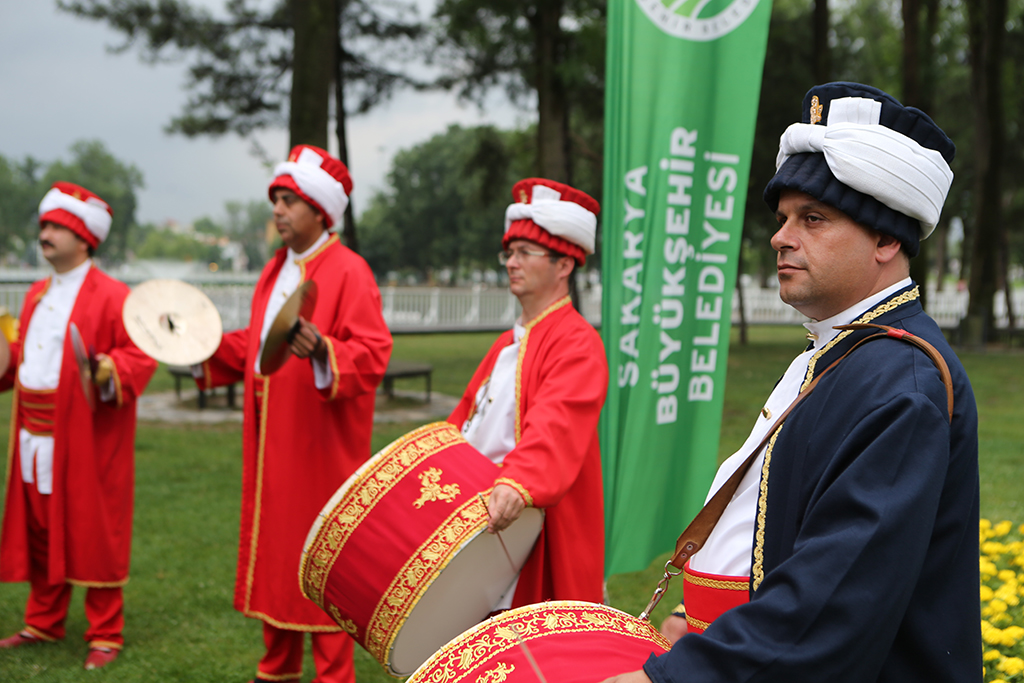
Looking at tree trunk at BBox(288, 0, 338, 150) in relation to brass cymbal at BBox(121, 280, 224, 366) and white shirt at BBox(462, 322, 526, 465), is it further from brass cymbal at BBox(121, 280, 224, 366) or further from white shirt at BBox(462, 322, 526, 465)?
white shirt at BBox(462, 322, 526, 465)

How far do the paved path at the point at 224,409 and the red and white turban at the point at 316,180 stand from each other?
6.81 meters

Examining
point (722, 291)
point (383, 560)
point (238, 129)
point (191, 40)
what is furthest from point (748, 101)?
point (238, 129)

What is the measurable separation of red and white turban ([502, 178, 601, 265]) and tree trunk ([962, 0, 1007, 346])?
60.5 feet

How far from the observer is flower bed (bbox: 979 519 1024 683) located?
2844mm

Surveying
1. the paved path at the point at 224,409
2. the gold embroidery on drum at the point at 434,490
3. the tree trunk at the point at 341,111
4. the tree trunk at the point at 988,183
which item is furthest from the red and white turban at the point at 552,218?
the tree trunk at the point at 988,183

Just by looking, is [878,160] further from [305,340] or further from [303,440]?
[303,440]

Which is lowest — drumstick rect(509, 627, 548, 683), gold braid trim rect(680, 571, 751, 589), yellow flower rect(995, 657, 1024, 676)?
yellow flower rect(995, 657, 1024, 676)

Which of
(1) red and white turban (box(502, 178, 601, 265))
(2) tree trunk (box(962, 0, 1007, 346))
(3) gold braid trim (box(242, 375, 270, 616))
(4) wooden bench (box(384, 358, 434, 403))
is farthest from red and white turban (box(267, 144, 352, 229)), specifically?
(2) tree trunk (box(962, 0, 1007, 346))

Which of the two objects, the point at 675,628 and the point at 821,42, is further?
the point at 821,42

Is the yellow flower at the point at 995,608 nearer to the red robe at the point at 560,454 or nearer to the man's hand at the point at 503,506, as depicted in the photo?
the red robe at the point at 560,454

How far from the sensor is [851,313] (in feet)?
5.42

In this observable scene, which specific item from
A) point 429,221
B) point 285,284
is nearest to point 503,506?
point 285,284

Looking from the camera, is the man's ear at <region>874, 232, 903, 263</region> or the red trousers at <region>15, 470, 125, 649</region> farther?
the red trousers at <region>15, 470, 125, 649</region>

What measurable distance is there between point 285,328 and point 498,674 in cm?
204
